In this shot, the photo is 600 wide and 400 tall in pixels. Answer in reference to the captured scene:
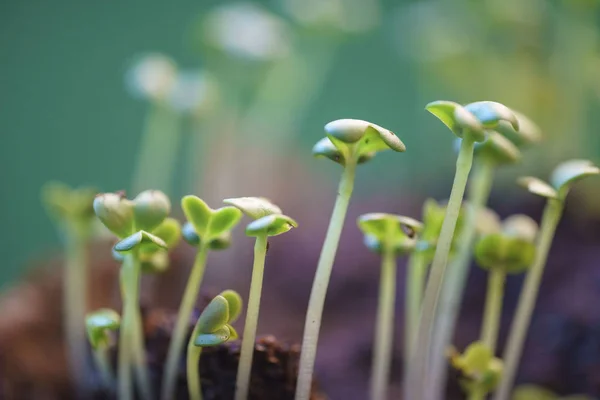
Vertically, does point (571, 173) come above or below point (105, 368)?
above

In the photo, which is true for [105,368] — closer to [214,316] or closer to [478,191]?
[214,316]

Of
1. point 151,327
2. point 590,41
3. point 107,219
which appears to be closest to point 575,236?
point 590,41

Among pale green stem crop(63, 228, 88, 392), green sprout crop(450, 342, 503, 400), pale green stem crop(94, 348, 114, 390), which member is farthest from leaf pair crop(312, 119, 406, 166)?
pale green stem crop(63, 228, 88, 392)

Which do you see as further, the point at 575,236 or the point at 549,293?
the point at 575,236

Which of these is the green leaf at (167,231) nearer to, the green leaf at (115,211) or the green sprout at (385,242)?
the green leaf at (115,211)

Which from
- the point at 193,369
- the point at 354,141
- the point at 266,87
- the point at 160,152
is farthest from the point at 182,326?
the point at 160,152

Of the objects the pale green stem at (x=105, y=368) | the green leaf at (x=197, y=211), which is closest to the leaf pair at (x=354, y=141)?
the green leaf at (x=197, y=211)

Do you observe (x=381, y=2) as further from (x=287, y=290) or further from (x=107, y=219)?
(x=107, y=219)
